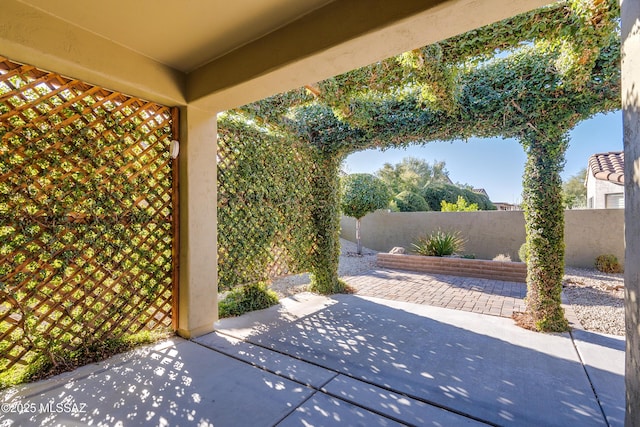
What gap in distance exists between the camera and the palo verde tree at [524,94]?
2.99m

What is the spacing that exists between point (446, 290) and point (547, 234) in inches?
96.2

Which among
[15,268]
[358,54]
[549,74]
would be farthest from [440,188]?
[15,268]

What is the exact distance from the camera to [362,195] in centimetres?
937

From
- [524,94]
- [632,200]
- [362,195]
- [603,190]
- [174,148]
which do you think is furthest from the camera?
[603,190]

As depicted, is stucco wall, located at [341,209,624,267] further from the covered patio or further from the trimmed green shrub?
the covered patio

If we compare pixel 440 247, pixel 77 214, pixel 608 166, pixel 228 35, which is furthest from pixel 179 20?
pixel 608 166

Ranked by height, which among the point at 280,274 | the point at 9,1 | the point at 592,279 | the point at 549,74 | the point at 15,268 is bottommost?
the point at 592,279

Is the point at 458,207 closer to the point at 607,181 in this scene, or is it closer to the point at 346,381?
the point at 607,181

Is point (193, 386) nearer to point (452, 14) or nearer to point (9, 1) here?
point (9, 1)

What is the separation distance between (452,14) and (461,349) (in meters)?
3.00

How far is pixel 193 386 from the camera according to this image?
2398 millimetres

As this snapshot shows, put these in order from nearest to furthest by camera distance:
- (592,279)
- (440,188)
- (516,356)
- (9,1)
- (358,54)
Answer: (9,1), (358,54), (516,356), (592,279), (440,188)

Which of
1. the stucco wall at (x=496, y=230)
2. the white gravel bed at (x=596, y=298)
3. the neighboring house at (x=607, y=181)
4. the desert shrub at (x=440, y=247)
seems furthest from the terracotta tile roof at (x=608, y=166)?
the desert shrub at (x=440, y=247)

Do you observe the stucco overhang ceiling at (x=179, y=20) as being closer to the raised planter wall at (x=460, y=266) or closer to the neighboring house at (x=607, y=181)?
the raised planter wall at (x=460, y=266)
